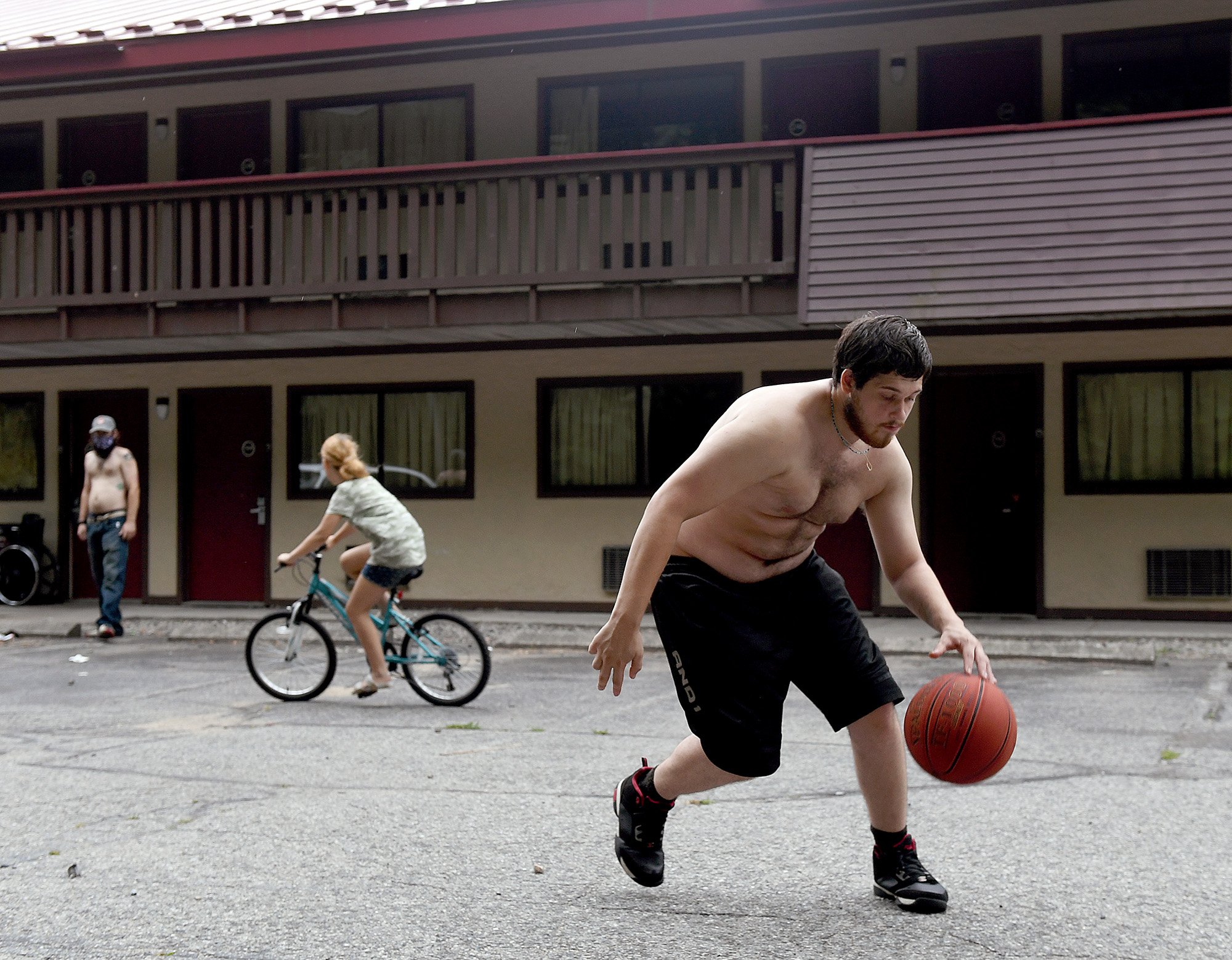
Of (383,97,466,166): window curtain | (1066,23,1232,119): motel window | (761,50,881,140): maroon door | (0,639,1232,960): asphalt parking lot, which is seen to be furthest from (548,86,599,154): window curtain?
(0,639,1232,960): asphalt parking lot

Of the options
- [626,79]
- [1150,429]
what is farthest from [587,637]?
[626,79]

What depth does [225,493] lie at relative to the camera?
15797 millimetres

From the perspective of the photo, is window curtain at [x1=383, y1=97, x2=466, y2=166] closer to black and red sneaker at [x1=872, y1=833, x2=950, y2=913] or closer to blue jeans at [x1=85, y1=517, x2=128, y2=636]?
blue jeans at [x1=85, y1=517, x2=128, y2=636]

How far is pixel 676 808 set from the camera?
18.6 ft

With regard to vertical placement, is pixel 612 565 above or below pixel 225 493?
below

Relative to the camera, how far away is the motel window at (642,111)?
47.0 feet

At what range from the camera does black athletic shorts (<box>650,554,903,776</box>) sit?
13.2 ft

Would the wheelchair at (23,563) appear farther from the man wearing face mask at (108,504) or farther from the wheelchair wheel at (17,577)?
the man wearing face mask at (108,504)

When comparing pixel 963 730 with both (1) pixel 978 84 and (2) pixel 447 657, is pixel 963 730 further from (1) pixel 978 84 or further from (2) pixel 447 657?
(1) pixel 978 84

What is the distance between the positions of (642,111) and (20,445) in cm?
871

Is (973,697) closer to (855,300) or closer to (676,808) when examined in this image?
(676,808)

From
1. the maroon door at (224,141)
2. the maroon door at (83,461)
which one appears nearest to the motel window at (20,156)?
the maroon door at (224,141)

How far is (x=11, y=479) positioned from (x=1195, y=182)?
1371 centimetres

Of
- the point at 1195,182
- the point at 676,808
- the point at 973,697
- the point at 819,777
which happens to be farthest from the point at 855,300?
the point at 973,697
